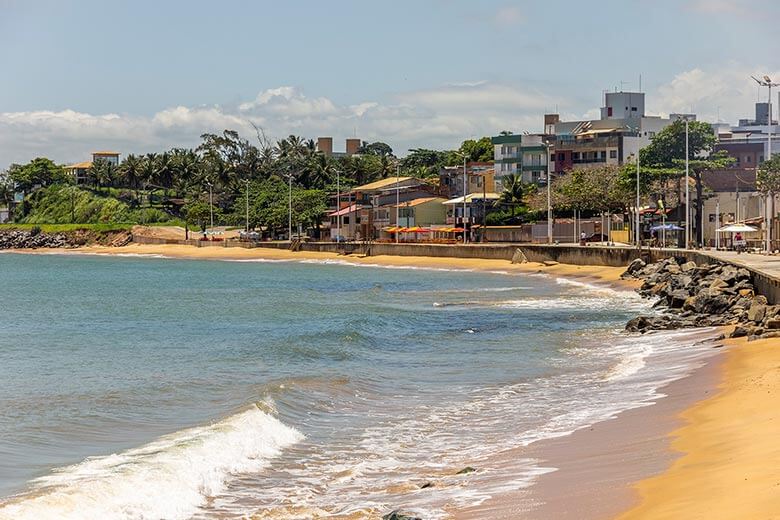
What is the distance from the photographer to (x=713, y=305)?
124 ft

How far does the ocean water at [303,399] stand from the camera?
15312 mm

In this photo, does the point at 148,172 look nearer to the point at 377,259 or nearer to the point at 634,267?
the point at 377,259

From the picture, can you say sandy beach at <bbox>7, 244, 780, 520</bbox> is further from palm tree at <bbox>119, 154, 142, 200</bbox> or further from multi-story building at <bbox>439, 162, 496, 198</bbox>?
palm tree at <bbox>119, 154, 142, 200</bbox>

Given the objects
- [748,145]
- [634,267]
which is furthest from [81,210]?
[634,267]

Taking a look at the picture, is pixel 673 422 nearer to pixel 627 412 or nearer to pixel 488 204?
pixel 627 412

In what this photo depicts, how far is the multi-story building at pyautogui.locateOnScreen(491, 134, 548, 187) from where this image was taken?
123 metres

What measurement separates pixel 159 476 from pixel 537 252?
75.3 m

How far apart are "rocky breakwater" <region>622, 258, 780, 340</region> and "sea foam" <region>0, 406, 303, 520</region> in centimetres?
1456

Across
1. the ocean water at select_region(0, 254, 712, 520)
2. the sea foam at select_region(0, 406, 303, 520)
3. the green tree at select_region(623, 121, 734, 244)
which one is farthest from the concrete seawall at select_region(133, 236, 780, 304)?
the sea foam at select_region(0, 406, 303, 520)

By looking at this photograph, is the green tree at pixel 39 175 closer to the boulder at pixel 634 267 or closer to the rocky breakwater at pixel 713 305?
the boulder at pixel 634 267

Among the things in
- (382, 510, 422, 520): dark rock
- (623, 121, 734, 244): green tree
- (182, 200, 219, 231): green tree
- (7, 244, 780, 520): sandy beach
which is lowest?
(382, 510, 422, 520): dark rock

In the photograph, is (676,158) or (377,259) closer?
(676,158)

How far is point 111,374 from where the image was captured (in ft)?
93.9

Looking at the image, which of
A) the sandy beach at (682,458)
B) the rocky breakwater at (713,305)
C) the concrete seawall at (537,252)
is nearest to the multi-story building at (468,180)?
the concrete seawall at (537,252)
